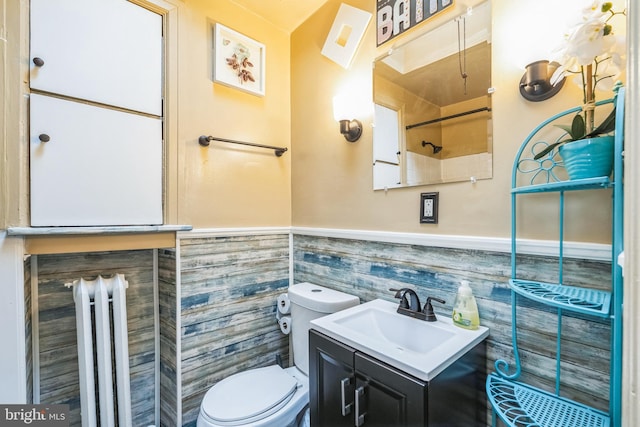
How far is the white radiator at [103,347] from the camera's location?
1.30 metres

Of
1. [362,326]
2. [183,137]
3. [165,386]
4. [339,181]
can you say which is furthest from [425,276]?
[165,386]

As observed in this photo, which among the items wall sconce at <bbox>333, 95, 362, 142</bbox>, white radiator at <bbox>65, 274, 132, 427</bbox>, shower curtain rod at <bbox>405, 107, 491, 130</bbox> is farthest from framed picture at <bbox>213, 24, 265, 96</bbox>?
white radiator at <bbox>65, 274, 132, 427</bbox>

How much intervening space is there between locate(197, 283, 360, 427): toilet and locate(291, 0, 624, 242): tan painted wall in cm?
44

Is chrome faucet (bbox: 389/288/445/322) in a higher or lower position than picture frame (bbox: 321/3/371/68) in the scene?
lower

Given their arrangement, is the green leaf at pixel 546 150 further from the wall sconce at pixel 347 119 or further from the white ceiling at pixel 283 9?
the white ceiling at pixel 283 9

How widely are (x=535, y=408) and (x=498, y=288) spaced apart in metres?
0.37

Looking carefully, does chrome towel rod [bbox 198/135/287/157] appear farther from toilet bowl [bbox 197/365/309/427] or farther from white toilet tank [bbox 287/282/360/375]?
toilet bowl [bbox 197/365/309/427]

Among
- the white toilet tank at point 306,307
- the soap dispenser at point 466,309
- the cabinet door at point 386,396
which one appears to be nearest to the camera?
the cabinet door at point 386,396

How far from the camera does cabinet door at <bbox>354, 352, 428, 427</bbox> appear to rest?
2.72 ft

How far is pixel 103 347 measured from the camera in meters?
1.34

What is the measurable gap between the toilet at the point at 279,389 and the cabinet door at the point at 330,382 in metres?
0.28

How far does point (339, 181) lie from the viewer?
172cm

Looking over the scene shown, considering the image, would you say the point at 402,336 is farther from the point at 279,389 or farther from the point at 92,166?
the point at 92,166

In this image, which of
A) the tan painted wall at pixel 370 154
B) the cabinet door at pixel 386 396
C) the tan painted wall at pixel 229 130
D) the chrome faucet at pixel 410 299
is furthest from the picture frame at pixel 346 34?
the cabinet door at pixel 386 396
